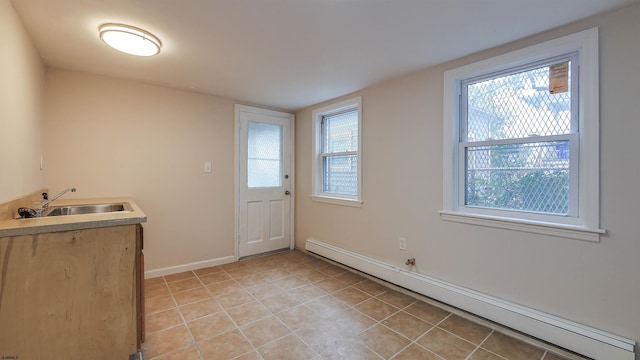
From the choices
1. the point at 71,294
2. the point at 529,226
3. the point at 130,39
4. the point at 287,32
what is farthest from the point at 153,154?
the point at 529,226

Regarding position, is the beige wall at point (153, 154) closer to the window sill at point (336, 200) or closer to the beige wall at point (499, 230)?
the window sill at point (336, 200)

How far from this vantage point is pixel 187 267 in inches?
128

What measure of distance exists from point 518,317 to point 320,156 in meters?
2.69

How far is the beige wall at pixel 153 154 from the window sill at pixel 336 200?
113 centimetres

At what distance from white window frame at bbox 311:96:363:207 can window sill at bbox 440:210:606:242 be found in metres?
1.13

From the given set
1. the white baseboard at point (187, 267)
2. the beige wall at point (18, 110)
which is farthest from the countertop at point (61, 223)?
the white baseboard at point (187, 267)

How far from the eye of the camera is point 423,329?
6.70 ft

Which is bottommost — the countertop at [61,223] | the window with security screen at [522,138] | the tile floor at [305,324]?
the tile floor at [305,324]

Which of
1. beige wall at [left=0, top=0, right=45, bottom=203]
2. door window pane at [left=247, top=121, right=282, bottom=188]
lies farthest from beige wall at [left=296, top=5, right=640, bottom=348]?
beige wall at [left=0, top=0, right=45, bottom=203]

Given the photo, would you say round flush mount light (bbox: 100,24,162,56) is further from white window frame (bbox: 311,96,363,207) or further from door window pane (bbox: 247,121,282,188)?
white window frame (bbox: 311,96,363,207)

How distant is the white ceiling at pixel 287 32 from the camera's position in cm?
162

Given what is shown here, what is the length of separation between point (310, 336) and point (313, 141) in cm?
250

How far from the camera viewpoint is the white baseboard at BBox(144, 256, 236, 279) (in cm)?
304

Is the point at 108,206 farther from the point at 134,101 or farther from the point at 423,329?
the point at 423,329
